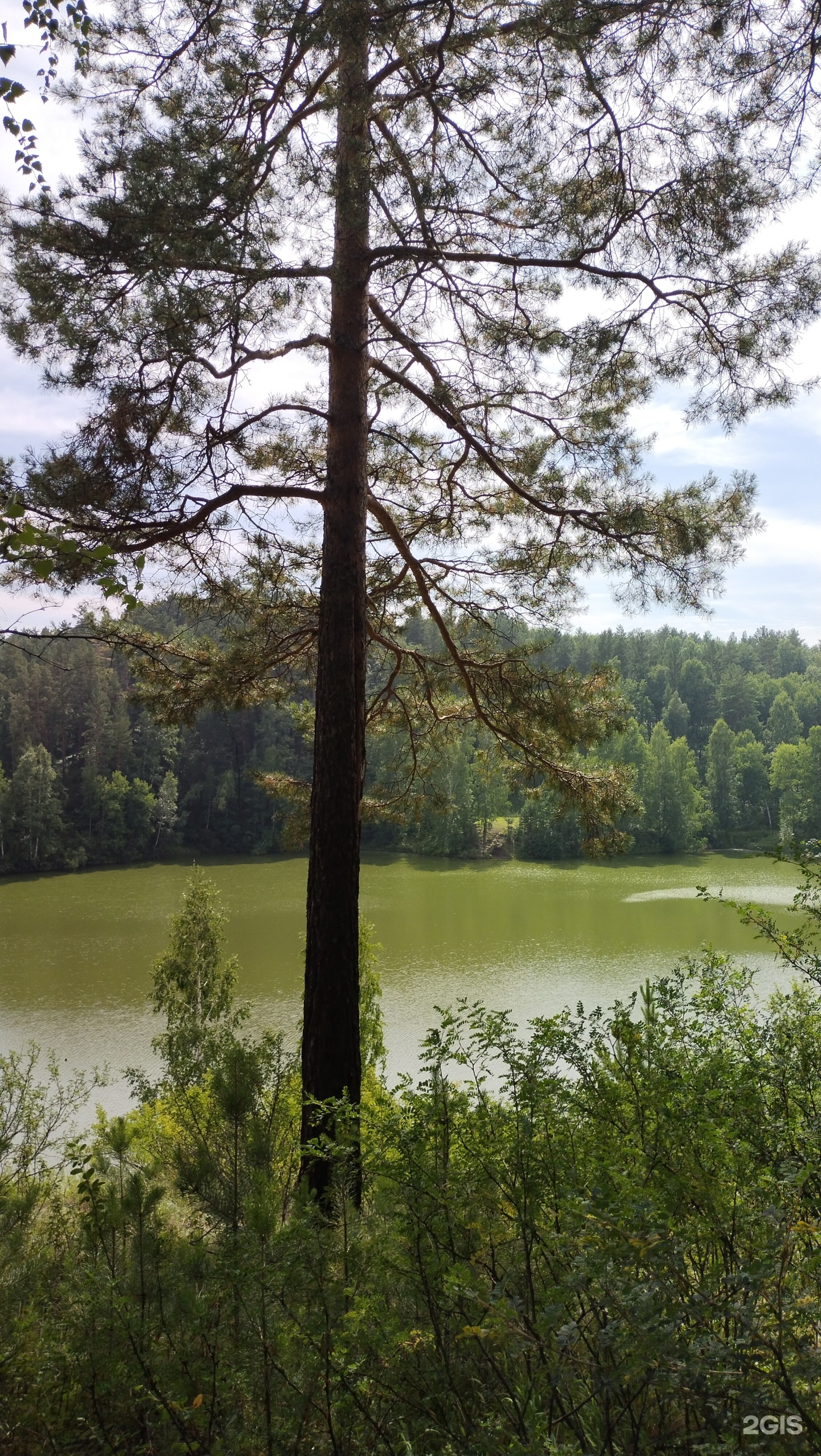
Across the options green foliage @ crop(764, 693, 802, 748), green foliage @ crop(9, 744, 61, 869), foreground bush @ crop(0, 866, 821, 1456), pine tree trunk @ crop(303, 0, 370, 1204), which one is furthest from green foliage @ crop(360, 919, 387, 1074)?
green foliage @ crop(764, 693, 802, 748)

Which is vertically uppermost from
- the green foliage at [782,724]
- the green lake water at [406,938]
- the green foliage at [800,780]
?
the green foliage at [782,724]

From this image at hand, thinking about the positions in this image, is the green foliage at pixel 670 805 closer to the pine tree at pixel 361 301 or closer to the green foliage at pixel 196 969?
the green foliage at pixel 196 969

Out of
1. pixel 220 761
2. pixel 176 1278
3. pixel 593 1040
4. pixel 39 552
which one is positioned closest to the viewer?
pixel 39 552

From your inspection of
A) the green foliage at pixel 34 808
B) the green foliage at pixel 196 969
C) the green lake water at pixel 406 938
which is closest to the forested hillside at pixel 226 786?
the green foliage at pixel 34 808

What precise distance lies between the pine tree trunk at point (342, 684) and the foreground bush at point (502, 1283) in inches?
24.8

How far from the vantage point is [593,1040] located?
2.24 m

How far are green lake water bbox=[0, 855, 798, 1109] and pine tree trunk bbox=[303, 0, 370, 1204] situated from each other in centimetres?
730

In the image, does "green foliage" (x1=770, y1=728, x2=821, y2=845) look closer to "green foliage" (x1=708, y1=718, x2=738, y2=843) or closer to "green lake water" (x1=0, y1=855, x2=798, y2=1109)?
"green lake water" (x1=0, y1=855, x2=798, y2=1109)

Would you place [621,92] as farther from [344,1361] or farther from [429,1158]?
[344,1361]

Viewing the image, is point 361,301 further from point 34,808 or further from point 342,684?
point 34,808

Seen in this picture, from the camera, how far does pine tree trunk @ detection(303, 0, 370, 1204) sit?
9.37 feet

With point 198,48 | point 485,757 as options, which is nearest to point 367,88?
point 198,48

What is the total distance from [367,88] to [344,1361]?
128 inches

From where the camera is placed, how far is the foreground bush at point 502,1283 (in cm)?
106
